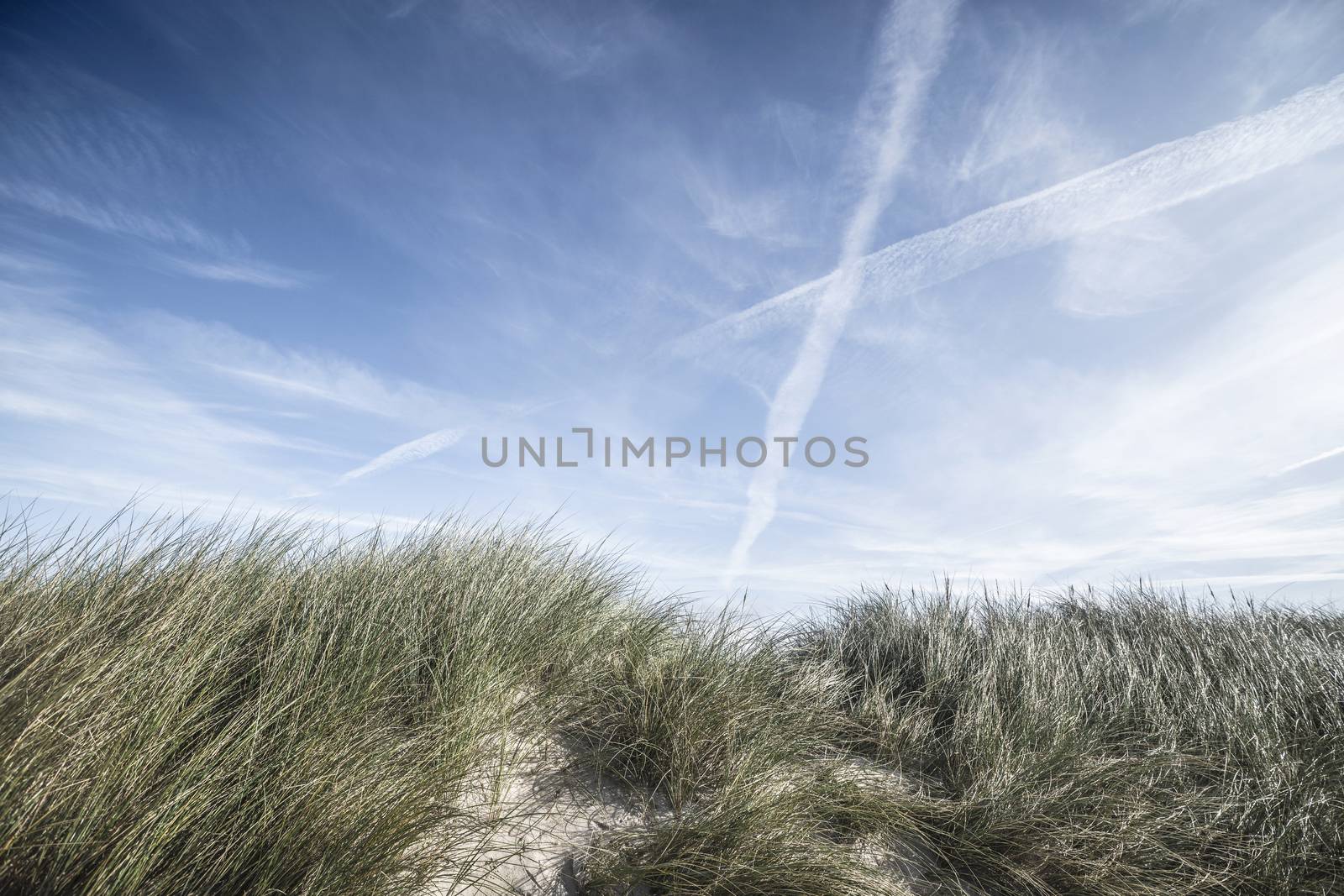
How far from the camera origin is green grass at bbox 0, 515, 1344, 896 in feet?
6.31

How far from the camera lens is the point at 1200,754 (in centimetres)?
398

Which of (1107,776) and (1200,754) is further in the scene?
(1200,754)

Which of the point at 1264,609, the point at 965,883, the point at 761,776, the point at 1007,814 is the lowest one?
the point at 965,883

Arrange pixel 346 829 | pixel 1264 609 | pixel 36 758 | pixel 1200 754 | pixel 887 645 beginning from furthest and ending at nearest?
pixel 1264 609 → pixel 887 645 → pixel 1200 754 → pixel 346 829 → pixel 36 758

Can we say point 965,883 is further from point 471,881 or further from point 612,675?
point 471,881

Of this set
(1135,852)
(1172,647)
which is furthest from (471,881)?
(1172,647)

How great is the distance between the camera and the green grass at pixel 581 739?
1.92 m

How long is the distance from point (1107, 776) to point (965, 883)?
1106mm

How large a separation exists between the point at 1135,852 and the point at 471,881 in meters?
3.06

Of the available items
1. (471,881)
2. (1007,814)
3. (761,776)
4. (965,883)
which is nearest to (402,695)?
(471,881)

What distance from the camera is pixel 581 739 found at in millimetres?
3312

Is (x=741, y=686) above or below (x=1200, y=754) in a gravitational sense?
above

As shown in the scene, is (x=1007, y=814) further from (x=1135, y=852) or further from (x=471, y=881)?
(x=471, y=881)

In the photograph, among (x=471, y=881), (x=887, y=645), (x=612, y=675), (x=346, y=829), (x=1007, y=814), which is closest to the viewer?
(x=346, y=829)
